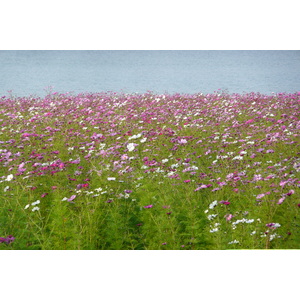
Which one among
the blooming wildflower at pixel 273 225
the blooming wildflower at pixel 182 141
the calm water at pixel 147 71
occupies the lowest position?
the blooming wildflower at pixel 273 225

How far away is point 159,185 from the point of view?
10.2ft

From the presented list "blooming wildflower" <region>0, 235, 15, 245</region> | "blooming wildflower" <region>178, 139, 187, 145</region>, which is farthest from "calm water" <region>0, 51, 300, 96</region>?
"blooming wildflower" <region>0, 235, 15, 245</region>

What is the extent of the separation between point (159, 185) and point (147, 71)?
2.19 m

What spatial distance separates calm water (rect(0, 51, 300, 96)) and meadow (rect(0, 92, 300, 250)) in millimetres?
362

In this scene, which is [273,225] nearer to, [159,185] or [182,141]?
[159,185]

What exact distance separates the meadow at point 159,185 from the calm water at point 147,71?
36cm

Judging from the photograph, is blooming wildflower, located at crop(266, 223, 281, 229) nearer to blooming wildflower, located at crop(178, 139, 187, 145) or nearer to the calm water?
blooming wildflower, located at crop(178, 139, 187, 145)

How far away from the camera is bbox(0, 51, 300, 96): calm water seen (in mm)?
4422

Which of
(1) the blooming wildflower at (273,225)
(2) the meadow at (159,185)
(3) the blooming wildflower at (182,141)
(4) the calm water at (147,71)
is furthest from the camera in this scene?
(4) the calm water at (147,71)

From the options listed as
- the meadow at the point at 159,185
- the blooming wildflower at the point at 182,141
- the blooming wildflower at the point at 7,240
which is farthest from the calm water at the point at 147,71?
the blooming wildflower at the point at 7,240

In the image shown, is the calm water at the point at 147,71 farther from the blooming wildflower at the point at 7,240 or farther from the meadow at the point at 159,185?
the blooming wildflower at the point at 7,240

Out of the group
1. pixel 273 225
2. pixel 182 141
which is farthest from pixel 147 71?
pixel 273 225

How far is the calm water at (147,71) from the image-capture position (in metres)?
4.42
